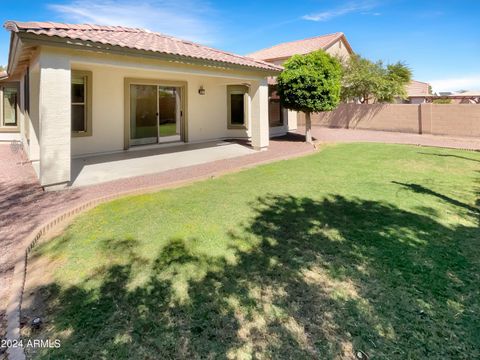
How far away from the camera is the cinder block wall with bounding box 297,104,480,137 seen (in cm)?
2084

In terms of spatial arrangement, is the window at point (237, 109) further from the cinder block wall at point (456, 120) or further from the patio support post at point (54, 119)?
the cinder block wall at point (456, 120)

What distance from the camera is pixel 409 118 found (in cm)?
2341

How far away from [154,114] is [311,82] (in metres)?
7.62

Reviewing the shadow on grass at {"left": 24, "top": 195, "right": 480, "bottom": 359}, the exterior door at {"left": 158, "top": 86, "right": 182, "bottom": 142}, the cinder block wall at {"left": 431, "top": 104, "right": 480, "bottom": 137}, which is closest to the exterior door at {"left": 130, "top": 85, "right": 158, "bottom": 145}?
→ the exterior door at {"left": 158, "top": 86, "right": 182, "bottom": 142}

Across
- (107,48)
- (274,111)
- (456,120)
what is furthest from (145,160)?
(456,120)

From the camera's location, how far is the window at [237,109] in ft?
59.5

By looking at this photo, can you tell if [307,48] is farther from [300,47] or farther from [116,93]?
[116,93]

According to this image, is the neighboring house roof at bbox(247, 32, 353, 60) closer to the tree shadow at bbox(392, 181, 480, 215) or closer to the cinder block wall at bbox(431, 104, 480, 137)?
the cinder block wall at bbox(431, 104, 480, 137)

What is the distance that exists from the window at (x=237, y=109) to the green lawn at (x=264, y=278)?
35.4ft

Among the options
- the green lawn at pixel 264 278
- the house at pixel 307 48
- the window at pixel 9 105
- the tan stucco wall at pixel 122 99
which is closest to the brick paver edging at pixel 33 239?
the green lawn at pixel 264 278

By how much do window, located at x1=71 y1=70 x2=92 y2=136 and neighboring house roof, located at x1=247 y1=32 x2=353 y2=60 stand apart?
26.0 m

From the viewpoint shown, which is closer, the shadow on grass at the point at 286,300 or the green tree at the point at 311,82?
the shadow on grass at the point at 286,300

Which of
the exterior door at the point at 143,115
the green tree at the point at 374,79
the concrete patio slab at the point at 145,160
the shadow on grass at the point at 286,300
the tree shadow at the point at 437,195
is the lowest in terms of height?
the shadow on grass at the point at 286,300

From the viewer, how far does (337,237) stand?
561 centimetres
